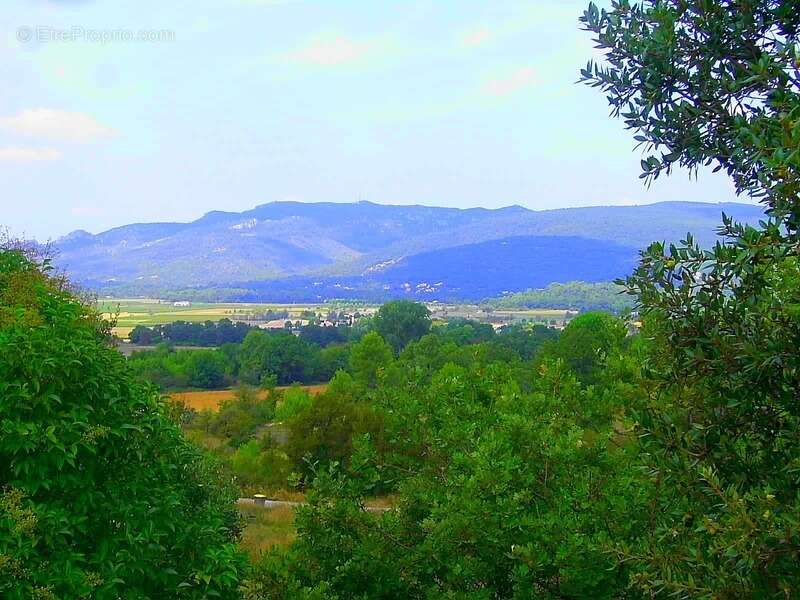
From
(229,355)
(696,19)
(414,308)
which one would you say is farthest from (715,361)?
(414,308)

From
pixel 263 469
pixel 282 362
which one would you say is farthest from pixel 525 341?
pixel 263 469

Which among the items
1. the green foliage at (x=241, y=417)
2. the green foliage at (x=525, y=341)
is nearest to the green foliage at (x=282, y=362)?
the green foliage at (x=525, y=341)

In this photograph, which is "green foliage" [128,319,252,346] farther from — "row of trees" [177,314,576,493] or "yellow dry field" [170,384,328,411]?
"row of trees" [177,314,576,493]

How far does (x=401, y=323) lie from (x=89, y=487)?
8234 centimetres

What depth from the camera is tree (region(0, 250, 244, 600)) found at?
562cm

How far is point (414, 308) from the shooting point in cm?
9056

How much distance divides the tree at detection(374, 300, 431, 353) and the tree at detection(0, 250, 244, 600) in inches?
3158

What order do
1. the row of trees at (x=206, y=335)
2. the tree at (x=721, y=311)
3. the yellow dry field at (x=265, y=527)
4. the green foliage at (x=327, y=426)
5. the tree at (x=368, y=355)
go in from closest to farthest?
the tree at (x=721, y=311) → the yellow dry field at (x=265, y=527) → the green foliage at (x=327, y=426) → the tree at (x=368, y=355) → the row of trees at (x=206, y=335)

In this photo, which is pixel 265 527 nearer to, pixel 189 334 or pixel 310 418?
pixel 310 418

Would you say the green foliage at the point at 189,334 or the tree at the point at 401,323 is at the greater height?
the tree at the point at 401,323

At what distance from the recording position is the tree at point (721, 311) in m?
3.76

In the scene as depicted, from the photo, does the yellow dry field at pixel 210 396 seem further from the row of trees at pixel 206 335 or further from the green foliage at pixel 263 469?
the row of trees at pixel 206 335

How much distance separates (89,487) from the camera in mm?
6211

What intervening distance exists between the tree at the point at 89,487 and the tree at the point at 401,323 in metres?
80.2
